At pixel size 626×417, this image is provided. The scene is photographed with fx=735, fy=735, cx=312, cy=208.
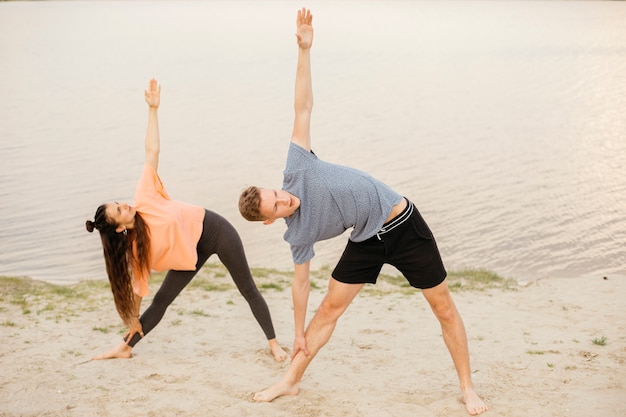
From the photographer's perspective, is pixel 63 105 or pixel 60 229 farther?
pixel 63 105

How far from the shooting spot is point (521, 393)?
525 cm

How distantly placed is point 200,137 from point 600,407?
13.7m

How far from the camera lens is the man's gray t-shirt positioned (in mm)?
4395

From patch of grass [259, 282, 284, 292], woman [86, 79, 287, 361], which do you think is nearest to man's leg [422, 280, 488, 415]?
woman [86, 79, 287, 361]

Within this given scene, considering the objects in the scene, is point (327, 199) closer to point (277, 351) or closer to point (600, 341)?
point (277, 351)

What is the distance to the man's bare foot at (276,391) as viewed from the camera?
510 cm

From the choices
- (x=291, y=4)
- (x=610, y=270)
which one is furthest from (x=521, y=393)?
(x=291, y=4)

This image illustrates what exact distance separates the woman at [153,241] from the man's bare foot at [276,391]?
1.04 m

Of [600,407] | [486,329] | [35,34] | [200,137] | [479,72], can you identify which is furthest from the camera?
[35,34]

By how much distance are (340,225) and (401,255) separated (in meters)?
0.46

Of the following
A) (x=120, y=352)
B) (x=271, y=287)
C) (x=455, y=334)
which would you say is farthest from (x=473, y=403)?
(x=271, y=287)

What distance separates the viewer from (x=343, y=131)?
18094mm

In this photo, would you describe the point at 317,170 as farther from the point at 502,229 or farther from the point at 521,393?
the point at 502,229

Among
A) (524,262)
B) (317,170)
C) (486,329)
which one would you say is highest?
(317,170)
